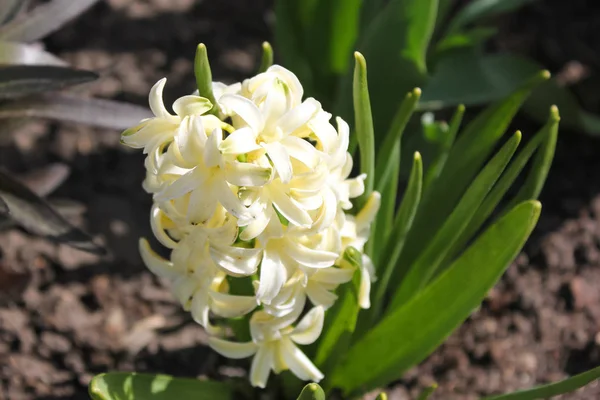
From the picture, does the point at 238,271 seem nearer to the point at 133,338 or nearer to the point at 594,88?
the point at 133,338

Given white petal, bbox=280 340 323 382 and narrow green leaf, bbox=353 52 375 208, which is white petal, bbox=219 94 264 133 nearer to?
narrow green leaf, bbox=353 52 375 208

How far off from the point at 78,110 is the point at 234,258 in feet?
2.09

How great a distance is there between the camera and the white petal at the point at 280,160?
32.3 inches

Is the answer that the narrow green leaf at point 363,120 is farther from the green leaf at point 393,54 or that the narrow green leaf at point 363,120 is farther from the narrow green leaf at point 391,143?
the green leaf at point 393,54

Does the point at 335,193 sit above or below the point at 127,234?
above

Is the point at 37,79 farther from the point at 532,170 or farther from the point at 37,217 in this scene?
the point at 532,170

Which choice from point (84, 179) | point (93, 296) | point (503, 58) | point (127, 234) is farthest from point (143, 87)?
point (503, 58)

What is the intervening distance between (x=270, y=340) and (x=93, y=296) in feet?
2.28

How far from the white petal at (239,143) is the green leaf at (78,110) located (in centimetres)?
60

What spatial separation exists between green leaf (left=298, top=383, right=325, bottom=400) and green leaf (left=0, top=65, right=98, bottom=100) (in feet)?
2.16

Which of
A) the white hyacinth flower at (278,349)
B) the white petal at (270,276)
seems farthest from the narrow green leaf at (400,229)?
the white petal at (270,276)

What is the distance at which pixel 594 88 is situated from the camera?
2018 mm

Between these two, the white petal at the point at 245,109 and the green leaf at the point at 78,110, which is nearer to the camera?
the white petal at the point at 245,109

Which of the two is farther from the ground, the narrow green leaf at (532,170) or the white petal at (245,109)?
the white petal at (245,109)
